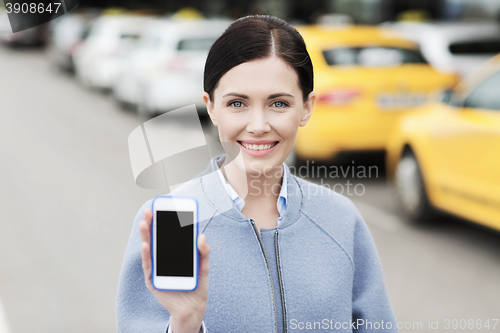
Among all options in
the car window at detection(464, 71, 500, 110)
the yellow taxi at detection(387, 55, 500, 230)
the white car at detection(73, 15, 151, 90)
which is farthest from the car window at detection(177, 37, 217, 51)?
the car window at detection(464, 71, 500, 110)

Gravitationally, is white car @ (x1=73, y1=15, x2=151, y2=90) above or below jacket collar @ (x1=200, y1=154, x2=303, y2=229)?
below

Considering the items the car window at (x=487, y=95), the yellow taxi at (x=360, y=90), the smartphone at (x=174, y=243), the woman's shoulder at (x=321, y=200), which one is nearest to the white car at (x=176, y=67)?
the yellow taxi at (x=360, y=90)

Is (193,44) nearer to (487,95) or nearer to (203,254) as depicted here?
(487,95)

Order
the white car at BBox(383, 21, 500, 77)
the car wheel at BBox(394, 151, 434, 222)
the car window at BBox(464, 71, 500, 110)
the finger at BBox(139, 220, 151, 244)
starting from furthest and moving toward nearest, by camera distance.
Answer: the white car at BBox(383, 21, 500, 77) → the car wheel at BBox(394, 151, 434, 222) → the car window at BBox(464, 71, 500, 110) → the finger at BBox(139, 220, 151, 244)

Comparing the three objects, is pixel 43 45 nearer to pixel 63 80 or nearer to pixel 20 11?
pixel 63 80

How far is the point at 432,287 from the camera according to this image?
471cm

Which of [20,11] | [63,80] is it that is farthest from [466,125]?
[63,80]

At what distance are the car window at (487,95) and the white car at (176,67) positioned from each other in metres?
6.34

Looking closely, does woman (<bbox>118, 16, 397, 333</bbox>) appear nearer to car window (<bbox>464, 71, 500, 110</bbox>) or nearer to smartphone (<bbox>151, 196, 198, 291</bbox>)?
smartphone (<bbox>151, 196, 198, 291</bbox>)

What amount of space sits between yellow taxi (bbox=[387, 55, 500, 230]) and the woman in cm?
354

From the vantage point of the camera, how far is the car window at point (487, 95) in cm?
540

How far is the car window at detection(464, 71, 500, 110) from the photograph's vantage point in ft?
17.7

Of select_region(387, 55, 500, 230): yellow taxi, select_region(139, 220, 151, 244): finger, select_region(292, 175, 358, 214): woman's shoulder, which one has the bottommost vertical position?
select_region(387, 55, 500, 230): yellow taxi

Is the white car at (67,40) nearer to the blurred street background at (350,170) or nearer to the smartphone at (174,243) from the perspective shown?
the blurred street background at (350,170)
